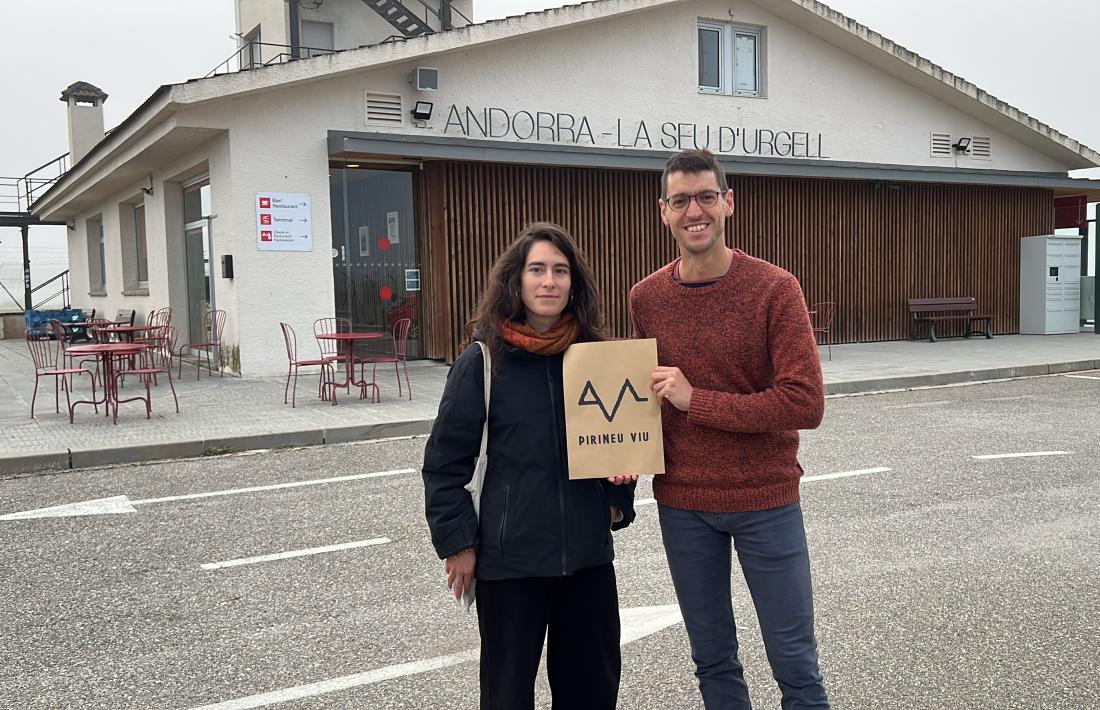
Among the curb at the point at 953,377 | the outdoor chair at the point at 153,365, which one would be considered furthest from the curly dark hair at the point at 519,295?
the curb at the point at 953,377

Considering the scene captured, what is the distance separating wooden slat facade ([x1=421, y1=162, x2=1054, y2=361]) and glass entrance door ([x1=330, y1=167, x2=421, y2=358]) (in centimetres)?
38

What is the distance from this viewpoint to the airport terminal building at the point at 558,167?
1387 cm

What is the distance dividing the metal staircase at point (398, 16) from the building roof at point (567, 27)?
17.4ft

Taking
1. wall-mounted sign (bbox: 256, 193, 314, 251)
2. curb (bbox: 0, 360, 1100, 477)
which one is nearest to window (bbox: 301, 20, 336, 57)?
wall-mounted sign (bbox: 256, 193, 314, 251)

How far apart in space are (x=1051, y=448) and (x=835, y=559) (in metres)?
4.11

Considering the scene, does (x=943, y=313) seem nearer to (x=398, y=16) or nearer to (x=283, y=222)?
(x=398, y=16)

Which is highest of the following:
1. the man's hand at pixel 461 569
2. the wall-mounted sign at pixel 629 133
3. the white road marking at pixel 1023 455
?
the wall-mounted sign at pixel 629 133

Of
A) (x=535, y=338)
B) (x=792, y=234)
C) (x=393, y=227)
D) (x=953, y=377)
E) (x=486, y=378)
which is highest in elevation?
(x=393, y=227)

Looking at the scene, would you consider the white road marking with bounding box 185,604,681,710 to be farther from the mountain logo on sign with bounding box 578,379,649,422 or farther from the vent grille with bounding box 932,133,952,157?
the vent grille with bounding box 932,133,952,157

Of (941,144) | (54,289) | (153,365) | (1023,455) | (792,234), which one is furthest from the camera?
(54,289)

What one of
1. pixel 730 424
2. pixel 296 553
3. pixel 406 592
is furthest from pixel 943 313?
pixel 730 424

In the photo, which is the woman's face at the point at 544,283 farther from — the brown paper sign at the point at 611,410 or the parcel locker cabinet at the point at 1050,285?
the parcel locker cabinet at the point at 1050,285

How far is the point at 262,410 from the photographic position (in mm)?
10633

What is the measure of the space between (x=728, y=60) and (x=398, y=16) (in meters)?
7.10
